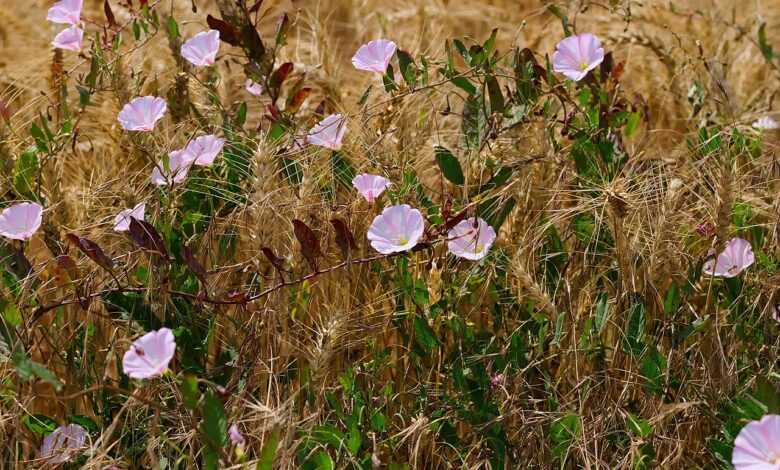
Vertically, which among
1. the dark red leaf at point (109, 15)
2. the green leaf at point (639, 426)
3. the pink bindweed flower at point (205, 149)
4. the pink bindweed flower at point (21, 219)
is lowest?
the green leaf at point (639, 426)

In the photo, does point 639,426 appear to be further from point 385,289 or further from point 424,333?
point 385,289

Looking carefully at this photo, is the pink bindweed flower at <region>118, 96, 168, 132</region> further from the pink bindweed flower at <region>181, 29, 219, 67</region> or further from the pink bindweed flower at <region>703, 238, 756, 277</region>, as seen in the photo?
the pink bindweed flower at <region>703, 238, 756, 277</region>

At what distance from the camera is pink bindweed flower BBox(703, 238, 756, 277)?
161 centimetres

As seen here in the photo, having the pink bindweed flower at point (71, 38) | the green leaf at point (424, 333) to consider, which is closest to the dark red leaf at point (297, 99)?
the pink bindweed flower at point (71, 38)

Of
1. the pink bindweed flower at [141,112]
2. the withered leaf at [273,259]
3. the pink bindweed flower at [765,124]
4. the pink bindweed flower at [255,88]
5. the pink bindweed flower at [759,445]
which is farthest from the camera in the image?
the pink bindweed flower at [765,124]

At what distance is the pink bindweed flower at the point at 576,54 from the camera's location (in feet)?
5.78

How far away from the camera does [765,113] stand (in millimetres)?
2174

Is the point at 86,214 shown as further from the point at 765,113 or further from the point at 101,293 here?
the point at 765,113

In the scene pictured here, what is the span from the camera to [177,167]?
164 cm

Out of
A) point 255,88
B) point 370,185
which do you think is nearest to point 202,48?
point 255,88

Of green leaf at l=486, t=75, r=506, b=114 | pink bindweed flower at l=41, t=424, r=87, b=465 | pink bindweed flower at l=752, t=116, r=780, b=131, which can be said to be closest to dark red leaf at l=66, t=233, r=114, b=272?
pink bindweed flower at l=41, t=424, r=87, b=465

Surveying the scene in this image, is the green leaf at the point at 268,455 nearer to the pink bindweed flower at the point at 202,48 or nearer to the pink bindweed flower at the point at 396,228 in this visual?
the pink bindweed flower at the point at 396,228

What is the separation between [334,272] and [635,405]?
473 millimetres

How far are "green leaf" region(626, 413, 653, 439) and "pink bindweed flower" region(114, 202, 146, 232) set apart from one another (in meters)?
0.72
